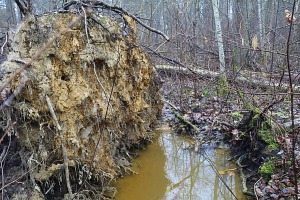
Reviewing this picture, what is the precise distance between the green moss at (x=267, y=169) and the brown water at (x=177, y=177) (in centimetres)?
41

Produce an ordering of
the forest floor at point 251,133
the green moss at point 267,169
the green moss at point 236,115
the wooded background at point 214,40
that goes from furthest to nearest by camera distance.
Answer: the wooded background at point 214,40 < the green moss at point 236,115 < the green moss at point 267,169 < the forest floor at point 251,133

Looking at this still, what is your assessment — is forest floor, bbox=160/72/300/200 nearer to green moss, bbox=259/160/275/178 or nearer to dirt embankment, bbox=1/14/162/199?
green moss, bbox=259/160/275/178

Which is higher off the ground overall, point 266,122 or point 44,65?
point 44,65

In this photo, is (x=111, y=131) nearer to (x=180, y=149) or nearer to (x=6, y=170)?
(x=6, y=170)

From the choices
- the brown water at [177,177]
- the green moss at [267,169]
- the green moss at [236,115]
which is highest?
the green moss at [236,115]

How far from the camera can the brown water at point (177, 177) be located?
4.01m

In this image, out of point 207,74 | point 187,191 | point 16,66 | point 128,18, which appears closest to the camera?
point 16,66

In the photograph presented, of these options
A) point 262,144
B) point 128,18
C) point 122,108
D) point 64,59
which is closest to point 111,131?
point 122,108

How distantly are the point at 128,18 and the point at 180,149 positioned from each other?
2544 millimetres

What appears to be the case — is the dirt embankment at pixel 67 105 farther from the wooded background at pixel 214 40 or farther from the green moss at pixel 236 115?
the green moss at pixel 236 115

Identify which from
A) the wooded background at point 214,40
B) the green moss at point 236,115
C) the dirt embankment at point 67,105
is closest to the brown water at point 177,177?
the dirt embankment at point 67,105

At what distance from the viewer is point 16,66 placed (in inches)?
123

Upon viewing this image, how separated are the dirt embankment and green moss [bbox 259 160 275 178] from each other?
6.47 ft

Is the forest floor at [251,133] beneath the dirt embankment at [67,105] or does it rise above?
beneath
